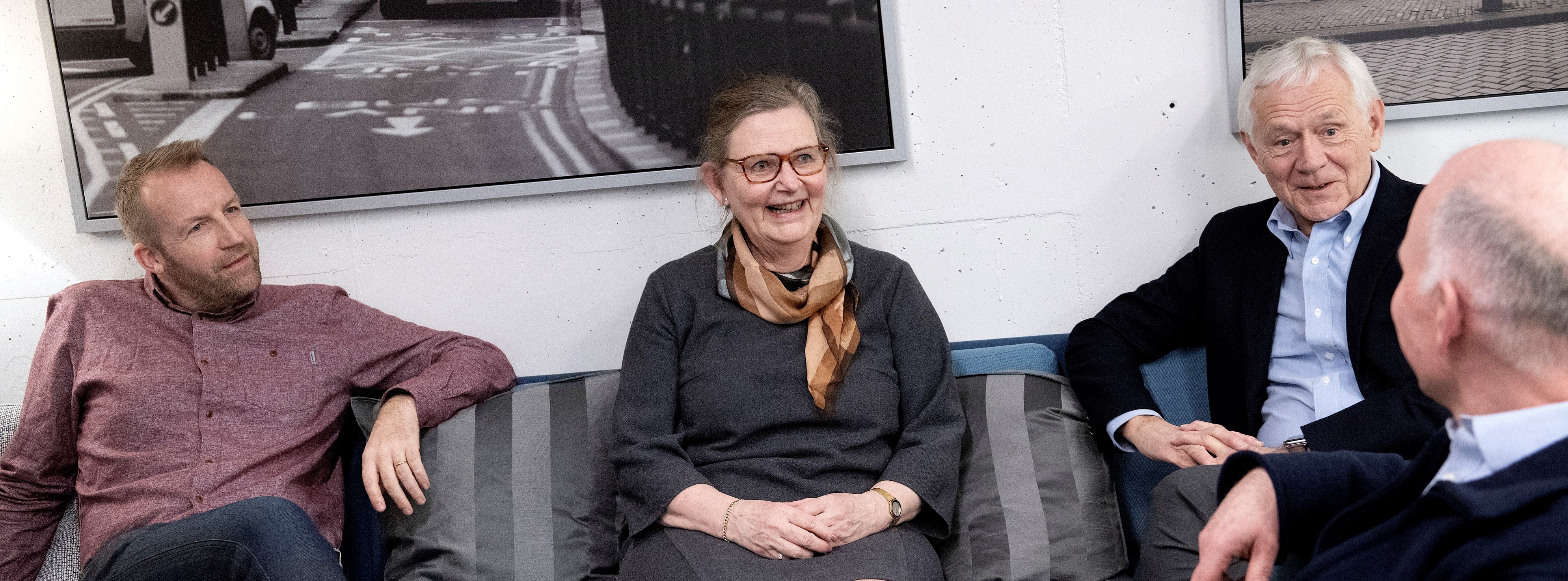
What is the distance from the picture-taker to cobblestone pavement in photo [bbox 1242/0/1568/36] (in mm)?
2168

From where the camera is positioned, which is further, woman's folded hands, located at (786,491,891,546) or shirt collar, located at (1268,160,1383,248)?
shirt collar, located at (1268,160,1383,248)

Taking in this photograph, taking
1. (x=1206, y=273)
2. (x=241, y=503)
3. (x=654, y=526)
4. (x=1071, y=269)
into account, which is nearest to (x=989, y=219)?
(x=1071, y=269)

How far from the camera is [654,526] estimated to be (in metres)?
1.78

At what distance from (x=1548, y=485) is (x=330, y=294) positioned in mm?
2129

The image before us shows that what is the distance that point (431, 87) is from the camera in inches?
88.2

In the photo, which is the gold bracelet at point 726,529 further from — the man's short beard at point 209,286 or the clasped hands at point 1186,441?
the man's short beard at point 209,286

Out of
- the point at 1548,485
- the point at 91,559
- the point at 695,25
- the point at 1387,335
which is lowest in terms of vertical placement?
the point at 91,559

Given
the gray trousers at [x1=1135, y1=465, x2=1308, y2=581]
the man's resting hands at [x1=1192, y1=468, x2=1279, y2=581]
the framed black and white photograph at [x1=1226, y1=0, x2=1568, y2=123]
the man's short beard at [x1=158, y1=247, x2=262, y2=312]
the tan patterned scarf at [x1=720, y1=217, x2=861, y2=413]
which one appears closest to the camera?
the man's resting hands at [x1=1192, y1=468, x2=1279, y2=581]

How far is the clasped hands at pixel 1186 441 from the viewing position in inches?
69.2

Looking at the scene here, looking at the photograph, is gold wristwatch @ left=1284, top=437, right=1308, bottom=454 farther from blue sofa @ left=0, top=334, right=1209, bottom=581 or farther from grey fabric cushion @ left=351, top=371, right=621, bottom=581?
grey fabric cushion @ left=351, top=371, right=621, bottom=581

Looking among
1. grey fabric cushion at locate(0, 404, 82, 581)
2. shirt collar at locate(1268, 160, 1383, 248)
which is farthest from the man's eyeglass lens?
grey fabric cushion at locate(0, 404, 82, 581)

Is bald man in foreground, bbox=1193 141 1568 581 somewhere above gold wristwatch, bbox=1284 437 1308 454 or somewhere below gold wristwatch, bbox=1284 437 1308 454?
above

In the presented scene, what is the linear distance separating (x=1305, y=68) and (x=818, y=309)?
1.03 metres

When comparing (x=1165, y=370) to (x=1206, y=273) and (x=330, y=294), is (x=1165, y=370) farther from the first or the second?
(x=330, y=294)
